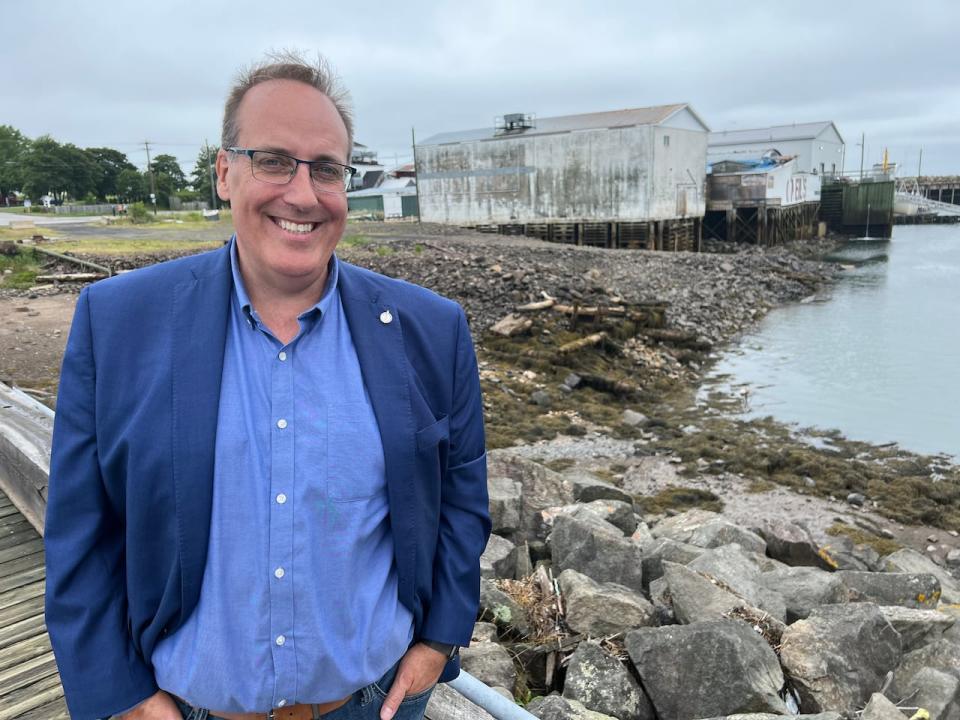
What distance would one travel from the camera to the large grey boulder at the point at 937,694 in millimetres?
3387

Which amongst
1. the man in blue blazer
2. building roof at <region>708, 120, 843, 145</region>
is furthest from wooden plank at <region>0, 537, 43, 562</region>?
building roof at <region>708, 120, 843, 145</region>

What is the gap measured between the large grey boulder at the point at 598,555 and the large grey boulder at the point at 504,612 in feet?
2.57

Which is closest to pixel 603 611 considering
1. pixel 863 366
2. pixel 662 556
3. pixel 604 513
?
pixel 662 556

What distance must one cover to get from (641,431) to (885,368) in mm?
8519

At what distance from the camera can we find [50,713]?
8.50ft

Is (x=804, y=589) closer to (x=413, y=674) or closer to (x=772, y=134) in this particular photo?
(x=413, y=674)

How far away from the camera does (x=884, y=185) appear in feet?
182

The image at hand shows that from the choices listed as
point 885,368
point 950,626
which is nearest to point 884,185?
point 885,368

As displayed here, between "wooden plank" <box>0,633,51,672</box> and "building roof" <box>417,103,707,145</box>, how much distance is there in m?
33.3

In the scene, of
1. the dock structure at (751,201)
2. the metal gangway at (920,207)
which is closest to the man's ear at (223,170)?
the dock structure at (751,201)

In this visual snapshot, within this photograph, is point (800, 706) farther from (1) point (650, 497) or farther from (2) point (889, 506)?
(2) point (889, 506)

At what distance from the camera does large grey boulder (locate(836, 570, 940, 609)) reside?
5.05 metres

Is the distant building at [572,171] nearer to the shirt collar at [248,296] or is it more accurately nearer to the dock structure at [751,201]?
the dock structure at [751,201]

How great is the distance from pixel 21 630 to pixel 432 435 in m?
2.52
